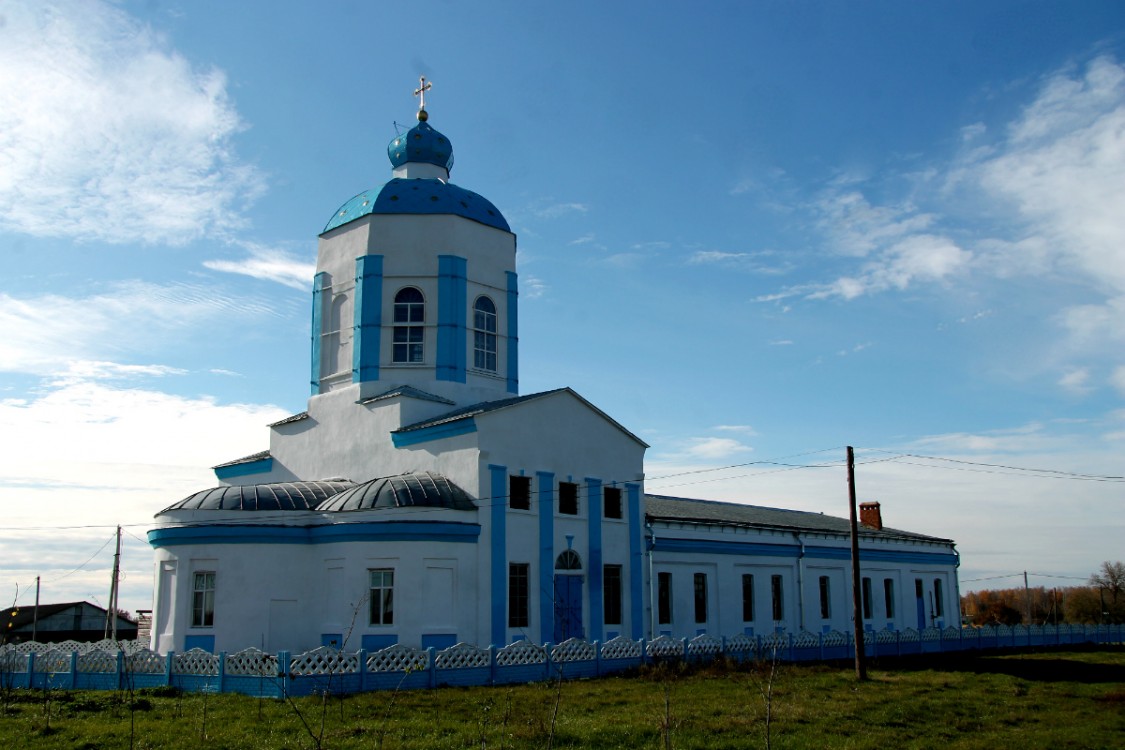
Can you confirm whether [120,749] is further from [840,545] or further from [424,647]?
[840,545]

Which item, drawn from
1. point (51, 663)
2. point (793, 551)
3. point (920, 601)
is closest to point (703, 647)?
point (793, 551)

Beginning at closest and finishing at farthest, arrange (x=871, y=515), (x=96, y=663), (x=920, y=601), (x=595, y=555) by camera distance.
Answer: (x=96, y=663), (x=595, y=555), (x=920, y=601), (x=871, y=515)

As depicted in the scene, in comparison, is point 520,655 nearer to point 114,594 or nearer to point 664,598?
point 664,598

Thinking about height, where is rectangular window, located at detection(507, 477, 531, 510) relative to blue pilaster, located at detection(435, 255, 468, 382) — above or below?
below

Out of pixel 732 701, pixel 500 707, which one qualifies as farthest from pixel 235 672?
pixel 732 701

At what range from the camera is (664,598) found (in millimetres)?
29453

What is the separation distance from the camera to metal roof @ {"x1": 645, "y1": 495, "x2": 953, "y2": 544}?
104 ft

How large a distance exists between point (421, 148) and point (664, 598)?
1496 cm

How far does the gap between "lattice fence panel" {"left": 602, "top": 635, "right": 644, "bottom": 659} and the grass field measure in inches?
36.2

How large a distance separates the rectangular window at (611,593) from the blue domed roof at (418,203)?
399 inches

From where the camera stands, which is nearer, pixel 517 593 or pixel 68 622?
pixel 517 593

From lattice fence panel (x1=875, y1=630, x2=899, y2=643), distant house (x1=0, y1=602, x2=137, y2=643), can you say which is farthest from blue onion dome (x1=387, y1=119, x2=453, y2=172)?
distant house (x1=0, y1=602, x2=137, y2=643)

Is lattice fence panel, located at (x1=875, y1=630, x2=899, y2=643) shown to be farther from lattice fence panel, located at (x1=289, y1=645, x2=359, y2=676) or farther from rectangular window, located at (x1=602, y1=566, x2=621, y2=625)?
lattice fence panel, located at (x1=289, y1=645, x2=359, y2=676)

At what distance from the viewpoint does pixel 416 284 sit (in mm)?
27828
